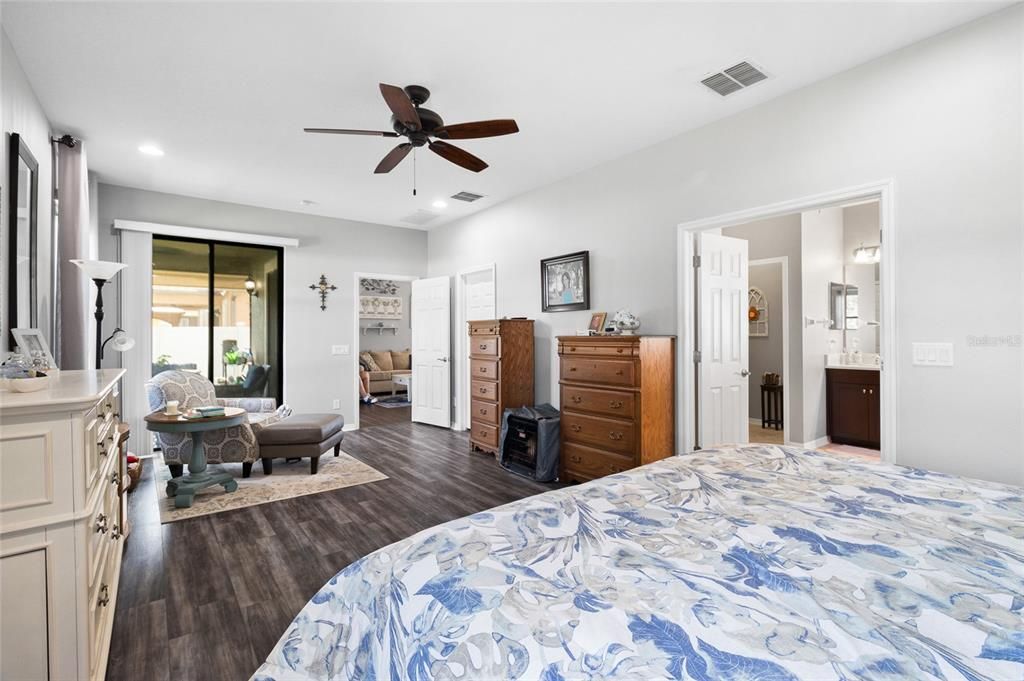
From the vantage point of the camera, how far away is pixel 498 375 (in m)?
4.96

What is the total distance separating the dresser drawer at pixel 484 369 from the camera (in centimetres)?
503

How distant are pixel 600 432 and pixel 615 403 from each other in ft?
0.97

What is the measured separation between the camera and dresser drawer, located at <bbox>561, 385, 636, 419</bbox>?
3.59 meters

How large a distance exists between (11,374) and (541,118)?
128 inches

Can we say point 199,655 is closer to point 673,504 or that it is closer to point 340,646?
point 340,646

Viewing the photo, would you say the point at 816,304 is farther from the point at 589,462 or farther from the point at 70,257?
the point at 70,257

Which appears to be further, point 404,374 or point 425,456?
point 404,374

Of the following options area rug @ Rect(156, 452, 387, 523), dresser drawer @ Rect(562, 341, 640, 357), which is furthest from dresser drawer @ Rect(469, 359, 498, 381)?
area rug @ Rect(156, 452, 387, 523)

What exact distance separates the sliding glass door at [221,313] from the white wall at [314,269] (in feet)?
0.64

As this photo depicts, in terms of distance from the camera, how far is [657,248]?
3.95 m

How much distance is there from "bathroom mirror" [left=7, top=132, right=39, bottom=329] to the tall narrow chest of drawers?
3464 millimetres

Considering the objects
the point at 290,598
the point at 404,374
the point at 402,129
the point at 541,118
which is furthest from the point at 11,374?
the point at 404,374

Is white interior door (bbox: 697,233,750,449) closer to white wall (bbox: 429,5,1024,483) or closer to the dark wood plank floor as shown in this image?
white wall (bbox: 429,5,1024,483)

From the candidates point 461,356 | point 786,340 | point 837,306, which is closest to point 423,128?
point 461,356
